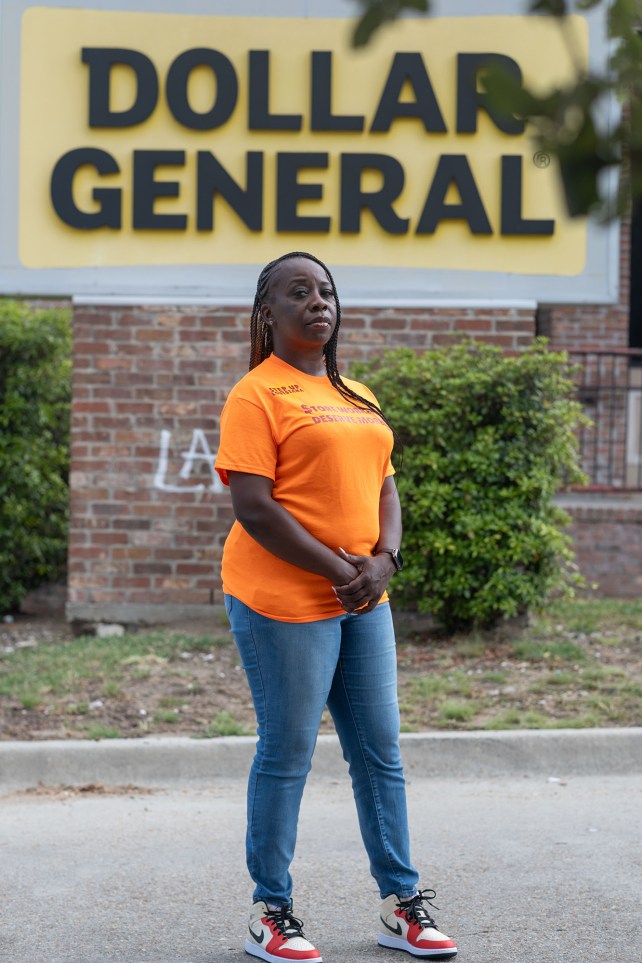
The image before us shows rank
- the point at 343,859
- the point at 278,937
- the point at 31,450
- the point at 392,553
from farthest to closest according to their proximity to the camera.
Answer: the point at 31,450 → the point at 343,859 → the point at 392,553 → the point at 278,937

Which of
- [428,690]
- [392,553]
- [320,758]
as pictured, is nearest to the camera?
[392,553]

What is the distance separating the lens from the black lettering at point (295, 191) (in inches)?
310

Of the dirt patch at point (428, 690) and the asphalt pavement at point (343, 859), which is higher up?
the dirt patch at point (428, 690)

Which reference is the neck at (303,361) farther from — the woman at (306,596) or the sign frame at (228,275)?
the sign frame at (228,275)

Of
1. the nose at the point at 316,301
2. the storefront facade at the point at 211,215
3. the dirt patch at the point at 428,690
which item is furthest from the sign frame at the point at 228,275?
the nose at the point at 316,301

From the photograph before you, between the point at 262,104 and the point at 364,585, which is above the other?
the point at 262,104

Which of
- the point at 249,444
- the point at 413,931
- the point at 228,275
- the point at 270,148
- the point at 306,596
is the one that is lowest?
the point at 413,931

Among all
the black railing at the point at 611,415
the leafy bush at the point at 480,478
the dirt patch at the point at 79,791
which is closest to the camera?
the dirt patch at the point at 79,791

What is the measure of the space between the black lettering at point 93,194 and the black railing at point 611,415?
4677 mm

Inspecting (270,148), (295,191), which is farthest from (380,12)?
(270,148)

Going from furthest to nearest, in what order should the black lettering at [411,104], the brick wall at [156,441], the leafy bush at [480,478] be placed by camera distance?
the brick wall at [156,441] → the black lettering at [411,104] → the leafy bush at [480,478]

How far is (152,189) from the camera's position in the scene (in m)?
7.93

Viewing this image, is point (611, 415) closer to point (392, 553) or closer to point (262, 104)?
point (262, 104)

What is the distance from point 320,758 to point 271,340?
2516 millimetres
